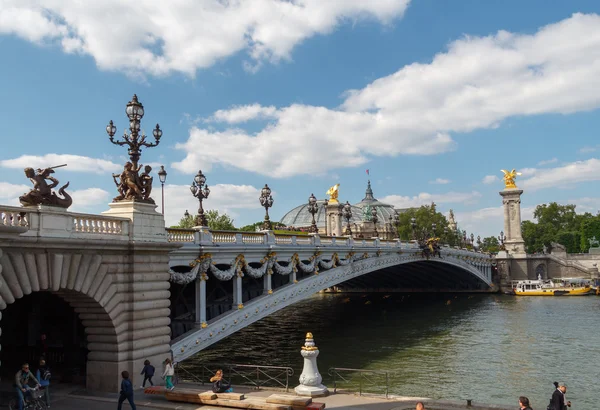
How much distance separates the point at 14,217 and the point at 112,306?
14.4 ft

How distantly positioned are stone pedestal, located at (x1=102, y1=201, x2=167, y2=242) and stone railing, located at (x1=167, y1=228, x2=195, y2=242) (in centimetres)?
131

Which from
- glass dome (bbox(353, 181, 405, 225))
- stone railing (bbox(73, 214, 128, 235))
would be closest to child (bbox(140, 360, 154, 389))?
stone railing (bbox(73, 214, 128, 235))

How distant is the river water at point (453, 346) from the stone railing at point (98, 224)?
1152cm

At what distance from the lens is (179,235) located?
866 inches

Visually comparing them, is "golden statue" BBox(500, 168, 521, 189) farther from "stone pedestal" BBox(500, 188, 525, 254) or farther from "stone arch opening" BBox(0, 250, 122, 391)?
"stone arch opening" BBox(0, 250, 122, 391)

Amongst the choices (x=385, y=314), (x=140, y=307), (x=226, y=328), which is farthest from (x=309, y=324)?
(x=140, y=307)

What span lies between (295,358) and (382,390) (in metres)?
9.96

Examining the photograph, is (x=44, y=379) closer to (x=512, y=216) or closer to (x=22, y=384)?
(x=22, y=384)

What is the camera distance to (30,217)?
15.3 meters

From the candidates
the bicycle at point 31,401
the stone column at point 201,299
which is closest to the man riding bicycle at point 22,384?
the bicycle at point 31,401

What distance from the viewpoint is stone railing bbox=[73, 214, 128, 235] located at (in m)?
16.8

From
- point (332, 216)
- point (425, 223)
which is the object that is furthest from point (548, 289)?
point (425, 223)

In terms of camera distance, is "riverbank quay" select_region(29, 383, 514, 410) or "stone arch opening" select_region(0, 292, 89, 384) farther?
"stone arch opening" select_region(0, 292, 89, 384)

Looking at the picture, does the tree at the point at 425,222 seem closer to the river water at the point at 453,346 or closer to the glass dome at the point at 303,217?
the glass dome at the point at 303,217
